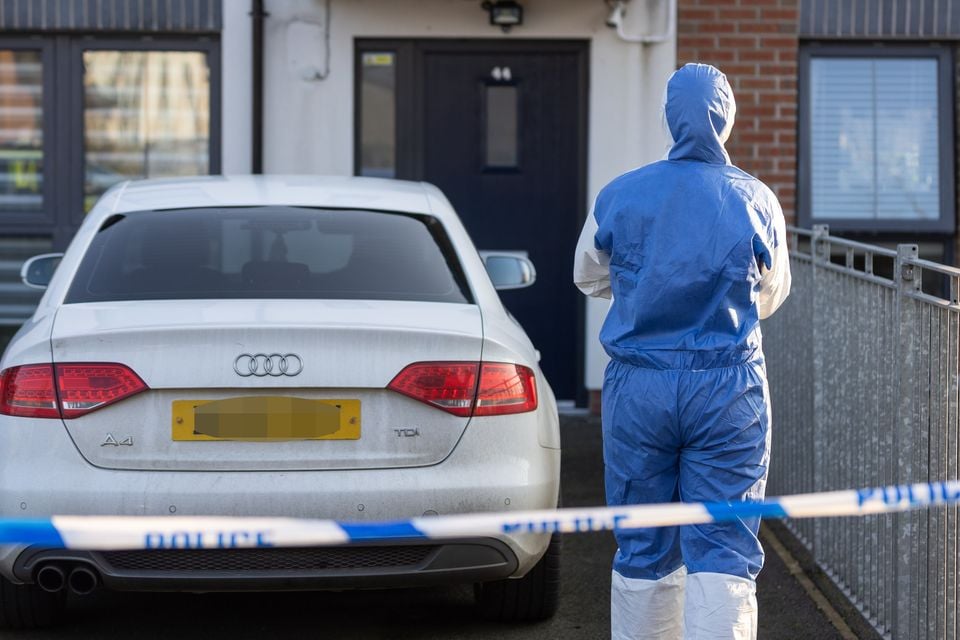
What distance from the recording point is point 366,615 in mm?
5293

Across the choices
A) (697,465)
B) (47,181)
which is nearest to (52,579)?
(697,465)

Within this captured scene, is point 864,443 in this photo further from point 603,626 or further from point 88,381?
point 88,381

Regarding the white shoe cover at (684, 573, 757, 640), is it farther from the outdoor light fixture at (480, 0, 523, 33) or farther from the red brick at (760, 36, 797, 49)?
the red brick at (760, 36, 797, 49)

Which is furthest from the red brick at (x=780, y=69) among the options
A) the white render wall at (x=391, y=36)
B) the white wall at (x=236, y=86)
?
the white wall at (x=236, y=86)

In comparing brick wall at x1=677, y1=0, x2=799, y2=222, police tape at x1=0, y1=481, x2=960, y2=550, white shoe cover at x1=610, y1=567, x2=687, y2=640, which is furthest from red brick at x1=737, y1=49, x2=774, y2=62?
police tape at x1=0, y1=481, x2=960, y2=550

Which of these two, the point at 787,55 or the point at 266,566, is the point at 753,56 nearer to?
the point at 787,55

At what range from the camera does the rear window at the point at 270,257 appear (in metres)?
4.87

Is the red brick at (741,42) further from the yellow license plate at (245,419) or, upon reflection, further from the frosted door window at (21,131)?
the yellow license plate at (245,419)

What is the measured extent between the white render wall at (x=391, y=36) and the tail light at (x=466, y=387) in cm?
502

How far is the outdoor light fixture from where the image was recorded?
30.9ft

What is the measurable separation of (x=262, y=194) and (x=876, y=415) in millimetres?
2339

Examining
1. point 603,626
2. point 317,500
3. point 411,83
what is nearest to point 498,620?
point 603,626

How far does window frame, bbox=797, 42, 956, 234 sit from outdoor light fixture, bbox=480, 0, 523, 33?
76.5 inches

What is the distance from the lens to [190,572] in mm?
4254
